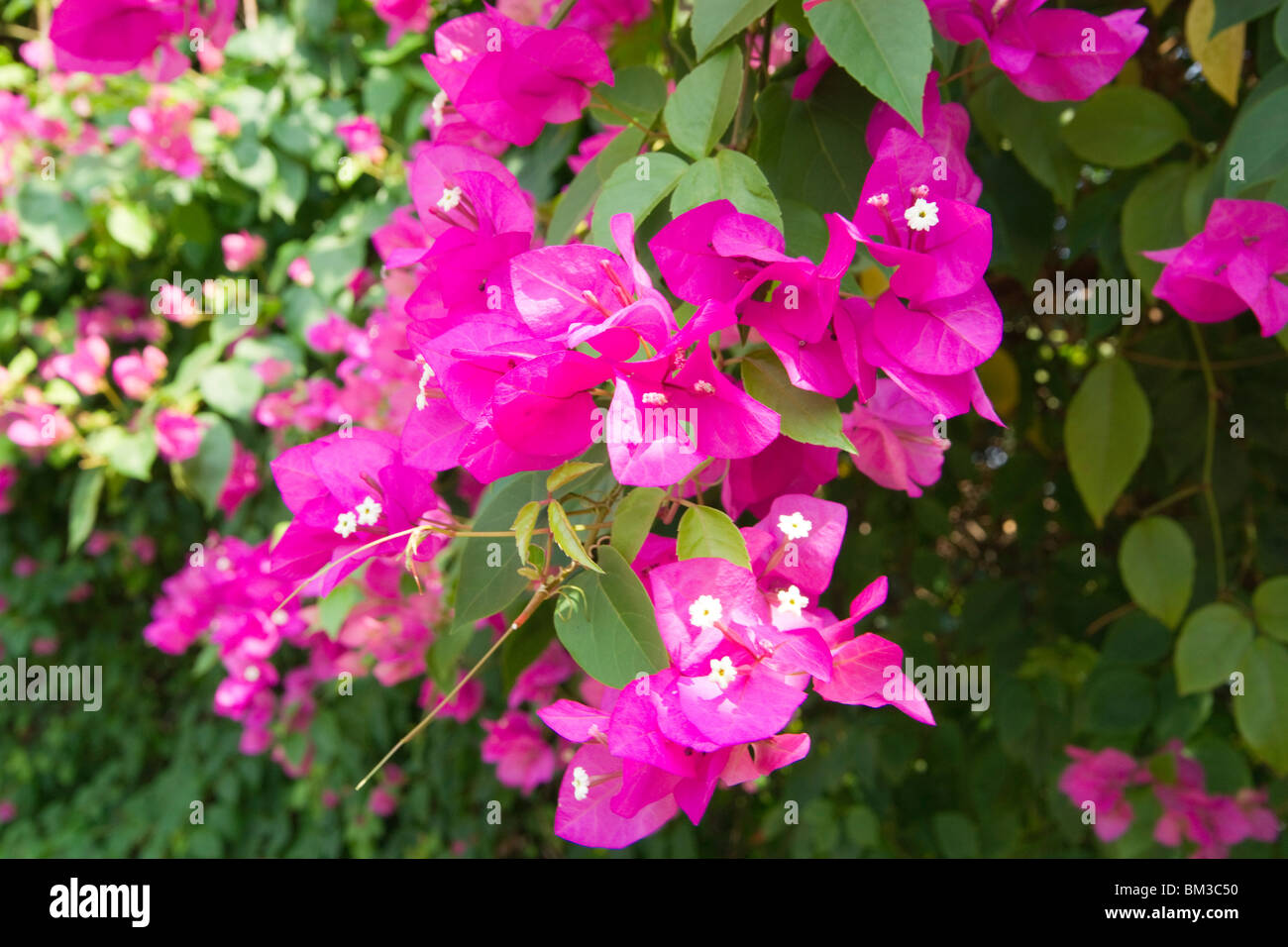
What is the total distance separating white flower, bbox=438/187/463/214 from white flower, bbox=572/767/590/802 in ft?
0.85

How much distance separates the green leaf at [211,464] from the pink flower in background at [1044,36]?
39.9 inches

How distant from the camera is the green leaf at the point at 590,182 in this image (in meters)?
0.47

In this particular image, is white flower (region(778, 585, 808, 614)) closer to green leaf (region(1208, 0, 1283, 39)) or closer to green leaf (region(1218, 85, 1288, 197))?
green leaf (region(1218, 85, 1288, 197))

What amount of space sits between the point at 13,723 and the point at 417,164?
2174 mm

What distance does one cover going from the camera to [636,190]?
15.5 inches

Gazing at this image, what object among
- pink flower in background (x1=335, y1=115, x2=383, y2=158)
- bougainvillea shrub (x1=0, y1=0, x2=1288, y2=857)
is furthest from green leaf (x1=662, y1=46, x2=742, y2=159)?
pink flower in background (x1=335, y1=115, x2=383, y2=158)

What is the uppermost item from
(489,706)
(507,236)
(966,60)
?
(966,60)

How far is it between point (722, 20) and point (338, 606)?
27.2 inches

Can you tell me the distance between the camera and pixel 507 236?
424mm

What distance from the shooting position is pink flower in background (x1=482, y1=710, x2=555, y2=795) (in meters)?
1.00

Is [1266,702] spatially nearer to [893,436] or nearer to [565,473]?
[893,436]

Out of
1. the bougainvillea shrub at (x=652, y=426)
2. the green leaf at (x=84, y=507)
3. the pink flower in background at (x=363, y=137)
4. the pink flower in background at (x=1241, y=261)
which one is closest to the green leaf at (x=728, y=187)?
the bougainvillea shrub at (x=652, y=426)
